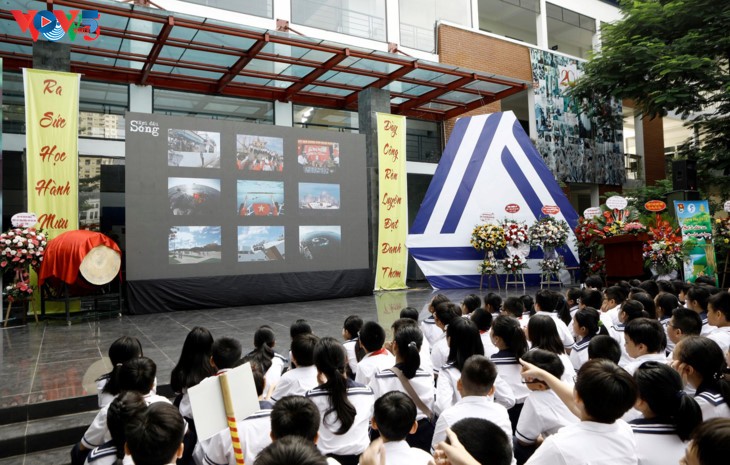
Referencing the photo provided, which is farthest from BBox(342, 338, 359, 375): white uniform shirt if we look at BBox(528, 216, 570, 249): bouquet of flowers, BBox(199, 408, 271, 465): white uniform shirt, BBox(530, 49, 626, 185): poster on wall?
BBox(530, 49, 626, 185): poster on wall

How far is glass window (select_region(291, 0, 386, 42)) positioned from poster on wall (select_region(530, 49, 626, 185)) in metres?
5.78

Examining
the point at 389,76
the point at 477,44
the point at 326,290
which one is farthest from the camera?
the point at 477,44

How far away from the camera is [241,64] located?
11.1m

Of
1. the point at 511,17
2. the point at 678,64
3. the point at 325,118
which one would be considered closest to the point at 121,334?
the point at 325,118

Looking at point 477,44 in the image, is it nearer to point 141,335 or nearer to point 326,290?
point 326,290

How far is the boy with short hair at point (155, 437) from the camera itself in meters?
1.64

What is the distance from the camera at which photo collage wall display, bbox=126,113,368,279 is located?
9609 millimetres

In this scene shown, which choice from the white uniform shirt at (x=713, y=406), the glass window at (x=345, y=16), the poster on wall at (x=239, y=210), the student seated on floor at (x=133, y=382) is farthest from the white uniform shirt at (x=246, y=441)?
the glass window at (x=345, y=16)

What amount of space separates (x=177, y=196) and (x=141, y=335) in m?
3.55

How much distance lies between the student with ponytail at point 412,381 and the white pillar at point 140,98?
10.7 metres

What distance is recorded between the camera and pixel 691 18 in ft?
42.1

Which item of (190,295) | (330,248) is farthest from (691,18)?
(190,295)

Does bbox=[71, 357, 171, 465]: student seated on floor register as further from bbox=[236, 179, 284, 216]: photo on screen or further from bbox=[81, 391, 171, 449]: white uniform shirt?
bbox=[236, 179, 284, 216]: photo on screen

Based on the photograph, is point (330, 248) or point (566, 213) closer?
point (330, 248)
